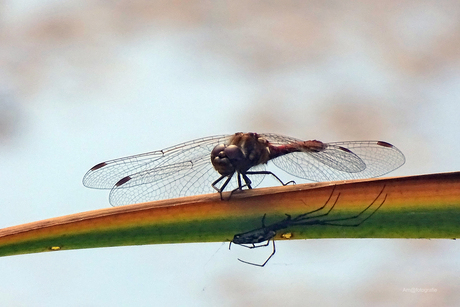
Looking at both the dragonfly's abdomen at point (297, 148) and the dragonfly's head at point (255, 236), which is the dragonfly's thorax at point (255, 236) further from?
the dragonfly's abdomen at point (297, 148)

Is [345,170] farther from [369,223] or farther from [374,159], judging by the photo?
[369,223]

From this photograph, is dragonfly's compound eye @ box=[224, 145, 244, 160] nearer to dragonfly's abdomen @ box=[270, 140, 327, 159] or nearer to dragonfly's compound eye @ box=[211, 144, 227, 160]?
dragonfly's compound eye @ box=[211, 144, 227, 160]

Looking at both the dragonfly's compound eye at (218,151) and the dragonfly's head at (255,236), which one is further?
the dragonfly's compound eye at (218,151)

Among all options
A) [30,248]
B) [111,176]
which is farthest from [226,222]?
[111,176]

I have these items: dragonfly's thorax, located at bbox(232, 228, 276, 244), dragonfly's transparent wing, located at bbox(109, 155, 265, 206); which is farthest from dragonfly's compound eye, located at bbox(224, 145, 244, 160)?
dragonfly's thorax, located at bbox(232, 228, 276, 244)

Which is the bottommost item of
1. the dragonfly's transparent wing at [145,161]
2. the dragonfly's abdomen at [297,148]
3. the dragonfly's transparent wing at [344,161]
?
the dragonfly's transparent wing at [344,161]

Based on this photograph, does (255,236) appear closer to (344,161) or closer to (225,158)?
(225,158)

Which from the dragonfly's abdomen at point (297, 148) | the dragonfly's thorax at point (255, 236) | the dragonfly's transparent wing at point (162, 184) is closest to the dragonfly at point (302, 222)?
the dragonfly's thorax at point (255, 236)
